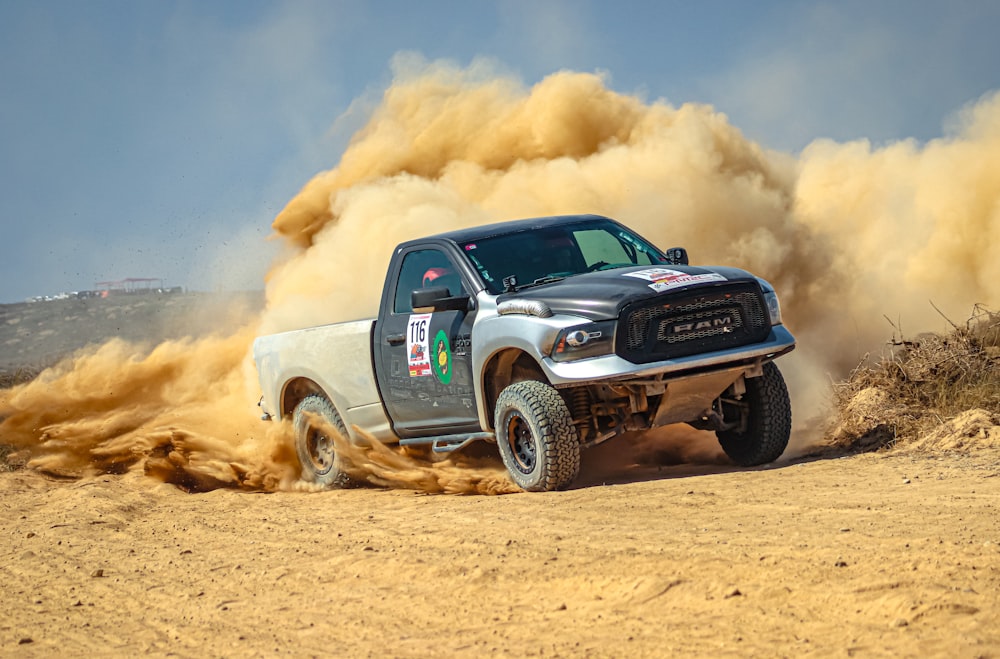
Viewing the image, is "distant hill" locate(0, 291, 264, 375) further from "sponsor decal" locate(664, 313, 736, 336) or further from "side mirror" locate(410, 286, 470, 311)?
"sponsor decal" locate(664, 313, 736, 336)

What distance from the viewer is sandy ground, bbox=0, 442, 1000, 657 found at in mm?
4477

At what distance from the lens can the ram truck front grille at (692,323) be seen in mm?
7590

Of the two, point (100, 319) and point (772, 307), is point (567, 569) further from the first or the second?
point (100, 319)

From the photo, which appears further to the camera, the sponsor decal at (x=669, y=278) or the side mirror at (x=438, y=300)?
the side mirror at (x=438, y=300)

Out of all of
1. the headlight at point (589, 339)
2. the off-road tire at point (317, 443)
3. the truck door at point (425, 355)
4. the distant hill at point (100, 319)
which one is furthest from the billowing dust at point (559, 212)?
the distant hill at point (100, 319)

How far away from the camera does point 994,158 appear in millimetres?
17172

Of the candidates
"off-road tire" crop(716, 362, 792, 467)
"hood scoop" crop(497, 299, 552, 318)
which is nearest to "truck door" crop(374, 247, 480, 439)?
"hood scoop" crop(497, 299, 552, 318)

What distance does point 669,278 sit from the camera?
7902 millimetres

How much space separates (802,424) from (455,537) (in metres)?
5.08

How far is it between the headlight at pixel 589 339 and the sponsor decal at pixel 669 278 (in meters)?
0.42

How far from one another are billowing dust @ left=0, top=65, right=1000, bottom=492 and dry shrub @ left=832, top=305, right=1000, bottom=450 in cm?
65

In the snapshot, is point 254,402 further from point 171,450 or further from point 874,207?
point 874,207

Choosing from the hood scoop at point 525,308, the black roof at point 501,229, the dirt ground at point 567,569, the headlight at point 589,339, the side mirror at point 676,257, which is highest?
the black roof at point 501,229

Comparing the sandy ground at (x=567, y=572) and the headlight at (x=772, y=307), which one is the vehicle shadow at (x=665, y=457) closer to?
the sandy ground at (x=567, y=572)
